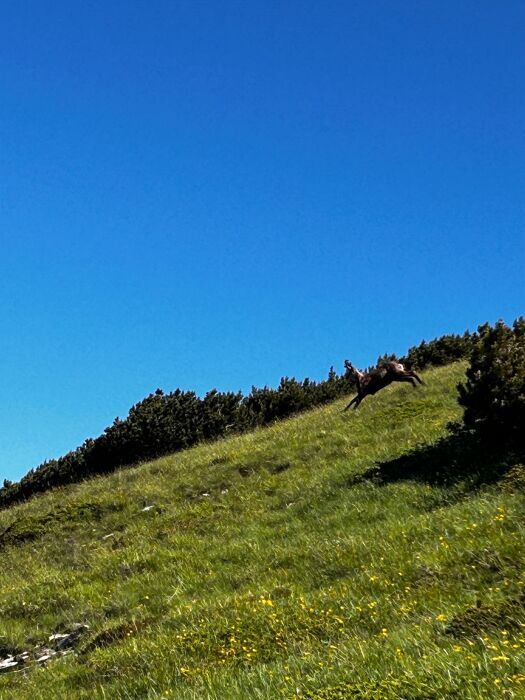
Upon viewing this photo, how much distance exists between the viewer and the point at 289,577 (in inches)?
501

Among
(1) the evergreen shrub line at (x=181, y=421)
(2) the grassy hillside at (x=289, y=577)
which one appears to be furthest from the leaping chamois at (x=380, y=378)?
(1) the evergreen shrub line at (x=181, y=421)

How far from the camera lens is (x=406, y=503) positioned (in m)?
15.4

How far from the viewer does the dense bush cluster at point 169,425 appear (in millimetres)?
37469

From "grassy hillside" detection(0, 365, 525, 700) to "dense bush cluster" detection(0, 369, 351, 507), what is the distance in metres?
11.5

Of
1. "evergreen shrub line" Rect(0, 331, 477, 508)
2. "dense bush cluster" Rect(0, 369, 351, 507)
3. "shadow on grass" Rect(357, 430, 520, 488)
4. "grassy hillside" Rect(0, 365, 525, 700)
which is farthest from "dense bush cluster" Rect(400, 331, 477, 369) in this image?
"shadow on grass" Rect(357, 430, 520, 488)

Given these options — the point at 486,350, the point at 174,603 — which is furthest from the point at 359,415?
the point at 174,603

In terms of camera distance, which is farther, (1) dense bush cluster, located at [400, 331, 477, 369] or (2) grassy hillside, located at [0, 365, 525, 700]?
(1) dense bush cluster, located at [400, 331, 477, 369]

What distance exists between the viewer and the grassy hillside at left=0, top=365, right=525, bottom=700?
6.91 meters

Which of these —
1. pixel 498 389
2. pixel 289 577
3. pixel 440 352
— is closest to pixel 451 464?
pixel 498 389

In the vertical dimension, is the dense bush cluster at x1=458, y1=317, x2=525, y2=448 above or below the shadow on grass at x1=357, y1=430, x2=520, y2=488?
above

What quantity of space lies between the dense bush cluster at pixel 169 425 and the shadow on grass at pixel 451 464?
63.4 feet

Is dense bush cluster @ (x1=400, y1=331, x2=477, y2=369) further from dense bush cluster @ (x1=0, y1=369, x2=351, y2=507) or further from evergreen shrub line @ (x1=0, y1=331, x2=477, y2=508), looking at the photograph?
dense bush cluster @ (x1=0, y1=369, x2=351, y2=507)

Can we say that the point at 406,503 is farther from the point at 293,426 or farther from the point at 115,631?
the point at 293,426

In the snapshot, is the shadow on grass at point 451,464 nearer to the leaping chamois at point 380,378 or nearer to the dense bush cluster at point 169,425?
the leaping chamois at point 380,378
